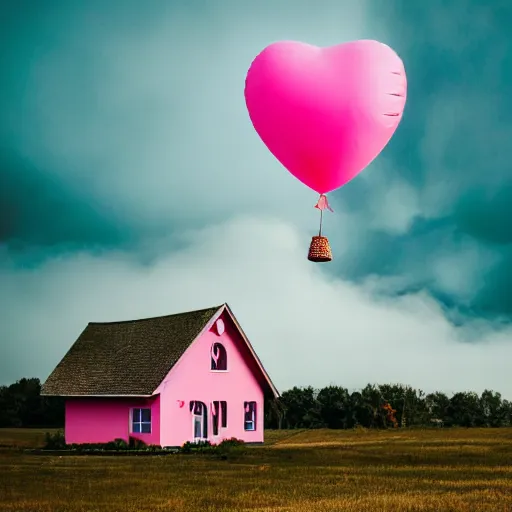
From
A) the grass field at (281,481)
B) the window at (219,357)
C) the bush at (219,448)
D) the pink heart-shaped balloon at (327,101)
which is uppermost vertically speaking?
the pink heart-shaped balloon at (327,101)

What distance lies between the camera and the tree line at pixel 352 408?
5531 cm

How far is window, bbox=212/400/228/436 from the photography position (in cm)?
4003

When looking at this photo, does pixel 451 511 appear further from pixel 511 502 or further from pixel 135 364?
pixel 135 364

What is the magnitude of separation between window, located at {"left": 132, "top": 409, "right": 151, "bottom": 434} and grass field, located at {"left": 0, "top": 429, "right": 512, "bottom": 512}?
17.7 ft

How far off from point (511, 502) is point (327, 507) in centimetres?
356

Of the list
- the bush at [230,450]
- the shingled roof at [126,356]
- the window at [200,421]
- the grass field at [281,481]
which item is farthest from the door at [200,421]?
the grass field at [281,481]

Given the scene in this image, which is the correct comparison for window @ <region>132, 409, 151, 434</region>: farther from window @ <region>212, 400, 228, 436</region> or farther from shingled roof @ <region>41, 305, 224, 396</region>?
window @ <region>212, 400, 228, 436</region>

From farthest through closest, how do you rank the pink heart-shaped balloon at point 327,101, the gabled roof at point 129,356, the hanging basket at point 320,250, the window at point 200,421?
1. the window at point 200,421
2. the gabled roof at point 129,356
3. the hanging basket at point 320,250
4. the pink heart-shaped balloon at point 327,101

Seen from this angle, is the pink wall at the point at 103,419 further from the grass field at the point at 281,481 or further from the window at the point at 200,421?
the grass field at the point at 281,481

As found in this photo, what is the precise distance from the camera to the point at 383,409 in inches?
2165

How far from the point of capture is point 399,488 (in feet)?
63.0

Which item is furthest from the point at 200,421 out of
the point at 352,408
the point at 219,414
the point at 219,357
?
the point at 352,408

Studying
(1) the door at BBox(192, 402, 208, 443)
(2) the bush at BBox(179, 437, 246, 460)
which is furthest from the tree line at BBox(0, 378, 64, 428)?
(2) the bush at BBox(179, 437, 246, 460)

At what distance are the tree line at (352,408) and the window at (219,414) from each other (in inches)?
585
